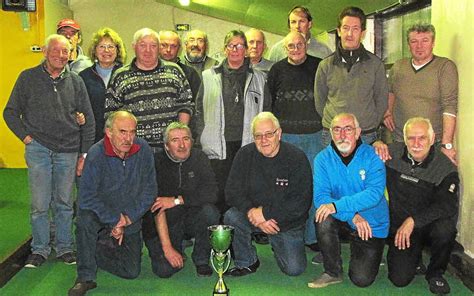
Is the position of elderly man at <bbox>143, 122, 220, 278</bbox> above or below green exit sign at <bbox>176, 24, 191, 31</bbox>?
below

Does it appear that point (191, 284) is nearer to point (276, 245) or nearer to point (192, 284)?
point (192, 284)

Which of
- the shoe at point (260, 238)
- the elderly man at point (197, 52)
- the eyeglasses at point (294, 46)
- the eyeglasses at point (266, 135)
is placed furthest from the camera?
the elderly man at point (197, 52)

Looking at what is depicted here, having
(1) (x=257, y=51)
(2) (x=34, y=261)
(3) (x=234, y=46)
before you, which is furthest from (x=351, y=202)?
(2) (x=34, y=261)

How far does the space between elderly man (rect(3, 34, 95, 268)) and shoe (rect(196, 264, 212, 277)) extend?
85 cm

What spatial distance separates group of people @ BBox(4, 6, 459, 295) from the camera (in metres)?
3.82

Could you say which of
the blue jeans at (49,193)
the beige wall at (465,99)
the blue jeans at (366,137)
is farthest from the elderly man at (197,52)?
the beige wall at (465,99)

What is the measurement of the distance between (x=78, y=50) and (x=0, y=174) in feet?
14.5

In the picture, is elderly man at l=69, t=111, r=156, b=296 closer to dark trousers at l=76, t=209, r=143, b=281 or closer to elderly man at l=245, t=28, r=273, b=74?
dark trousers at l=76, t=209, r=143, b=281

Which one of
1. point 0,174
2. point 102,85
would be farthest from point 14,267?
point 0,174

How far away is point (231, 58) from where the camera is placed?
450cm

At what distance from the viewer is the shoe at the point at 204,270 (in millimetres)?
4031

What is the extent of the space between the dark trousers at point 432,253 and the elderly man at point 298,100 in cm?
82

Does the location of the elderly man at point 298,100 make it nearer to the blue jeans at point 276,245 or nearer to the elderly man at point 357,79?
the elderly man at point 357,79

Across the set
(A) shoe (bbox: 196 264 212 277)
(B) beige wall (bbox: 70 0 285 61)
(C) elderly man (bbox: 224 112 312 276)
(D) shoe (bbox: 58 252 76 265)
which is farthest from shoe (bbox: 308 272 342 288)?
(B) beige wall (bbox: 70 0 285 61)
